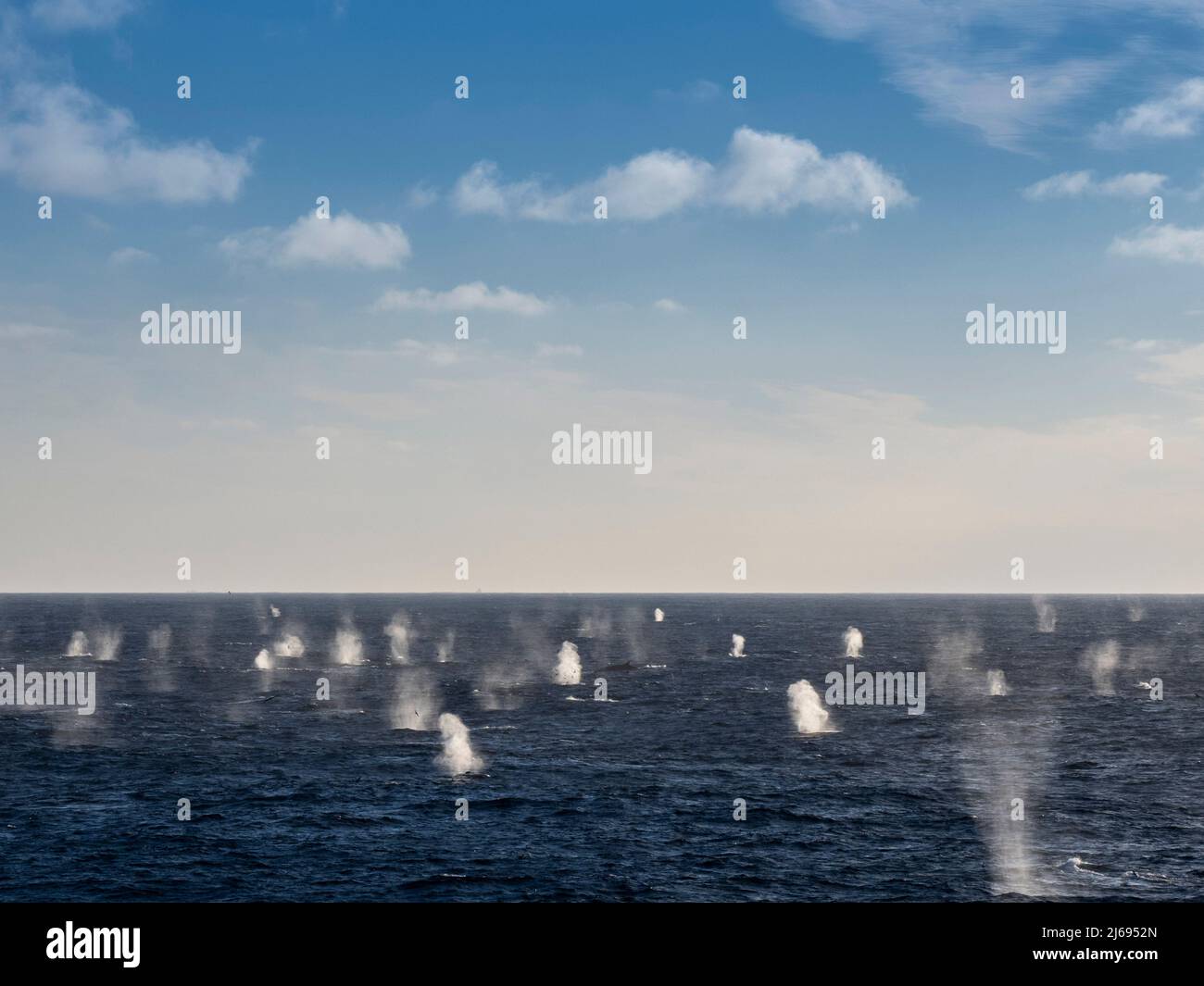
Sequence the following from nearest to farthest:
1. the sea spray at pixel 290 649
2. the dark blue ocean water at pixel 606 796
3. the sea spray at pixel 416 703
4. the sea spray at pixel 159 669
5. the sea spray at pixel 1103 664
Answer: the dark blue ocean water at pixel 606 796
the sea spray at pixel 416 703
the sea spray at pixel 1103 664
the sea spray at pixel 159 669
the sea spray at pixel 290 649

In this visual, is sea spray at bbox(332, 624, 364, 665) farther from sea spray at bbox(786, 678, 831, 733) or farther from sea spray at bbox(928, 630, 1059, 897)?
sea spray at bbox(928, 630, 1059, 897)

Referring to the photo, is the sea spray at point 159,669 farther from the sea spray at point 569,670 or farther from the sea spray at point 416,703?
the sea spray at point 569,670

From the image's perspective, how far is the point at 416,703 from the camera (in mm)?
107875

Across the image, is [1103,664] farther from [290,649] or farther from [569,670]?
[290,649]

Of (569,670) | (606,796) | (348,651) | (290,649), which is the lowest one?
(606,796)

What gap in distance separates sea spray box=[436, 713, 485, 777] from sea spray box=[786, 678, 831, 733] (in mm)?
30229

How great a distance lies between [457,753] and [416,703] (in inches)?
1310

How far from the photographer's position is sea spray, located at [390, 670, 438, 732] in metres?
93.6

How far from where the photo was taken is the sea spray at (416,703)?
9356 centimetres

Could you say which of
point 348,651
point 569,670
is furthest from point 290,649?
point 569,670

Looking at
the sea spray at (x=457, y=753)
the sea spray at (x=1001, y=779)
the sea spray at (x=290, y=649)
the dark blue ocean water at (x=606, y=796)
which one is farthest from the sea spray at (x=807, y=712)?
the sea spray at (x=290, y=649)

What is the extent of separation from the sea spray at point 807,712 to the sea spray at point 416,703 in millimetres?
33447

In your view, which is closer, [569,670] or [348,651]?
[569,670]
